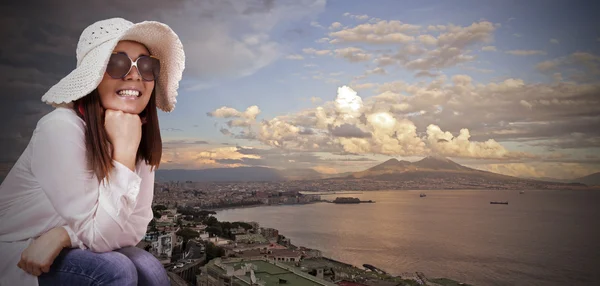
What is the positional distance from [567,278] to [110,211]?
1097 centimetres

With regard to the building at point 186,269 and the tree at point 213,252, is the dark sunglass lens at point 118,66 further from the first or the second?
the tree at point 213,252

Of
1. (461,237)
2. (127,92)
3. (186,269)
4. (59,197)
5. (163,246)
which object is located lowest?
(461,237)

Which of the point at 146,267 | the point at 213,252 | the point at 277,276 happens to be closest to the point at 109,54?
the point at 146,267

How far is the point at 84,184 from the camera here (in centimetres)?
56

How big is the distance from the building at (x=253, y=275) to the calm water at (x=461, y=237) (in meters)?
3.73

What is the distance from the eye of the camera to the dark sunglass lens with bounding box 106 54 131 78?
669 mm

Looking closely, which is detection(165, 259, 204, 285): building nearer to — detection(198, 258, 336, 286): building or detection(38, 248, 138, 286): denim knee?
detection(198, 258, 336, 286): building

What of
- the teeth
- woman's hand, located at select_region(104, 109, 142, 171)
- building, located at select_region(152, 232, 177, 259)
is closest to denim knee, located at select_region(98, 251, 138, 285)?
woman's hand, located at select_region(104, 109, 142, 171)

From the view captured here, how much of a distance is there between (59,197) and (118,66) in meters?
0.21

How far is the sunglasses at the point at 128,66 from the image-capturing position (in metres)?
0.67

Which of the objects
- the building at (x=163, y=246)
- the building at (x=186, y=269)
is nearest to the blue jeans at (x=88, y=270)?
the building at (x=186, y=269)

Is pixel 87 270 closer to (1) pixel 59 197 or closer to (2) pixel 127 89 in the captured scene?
(1) pixel 59 197

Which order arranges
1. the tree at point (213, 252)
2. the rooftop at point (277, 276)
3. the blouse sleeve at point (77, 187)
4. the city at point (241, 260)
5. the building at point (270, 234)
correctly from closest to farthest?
the blouse sleeve at point (77, 187)
the rooftop at point (277, 276)
the city at point (241, 260)
the tree at point (213, 252)
the building at point (270, 234)

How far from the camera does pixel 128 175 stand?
595 mm
